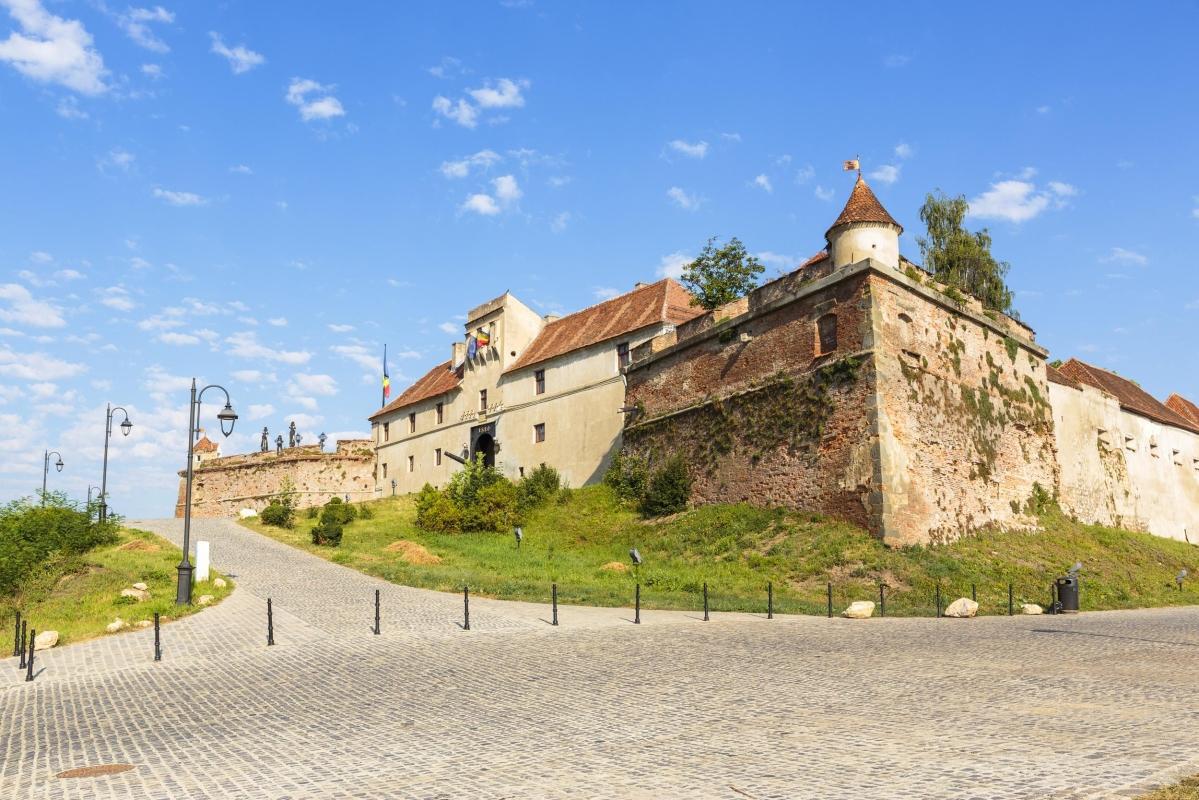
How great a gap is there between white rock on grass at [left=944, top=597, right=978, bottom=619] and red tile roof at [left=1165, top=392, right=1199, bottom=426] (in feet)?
119

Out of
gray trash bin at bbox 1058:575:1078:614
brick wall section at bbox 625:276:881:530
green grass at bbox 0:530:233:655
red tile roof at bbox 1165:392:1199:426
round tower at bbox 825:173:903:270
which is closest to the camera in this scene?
green grass at bbox 0:530:233:655

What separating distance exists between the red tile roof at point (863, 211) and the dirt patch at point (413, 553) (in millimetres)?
16067

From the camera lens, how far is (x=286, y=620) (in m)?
18.1

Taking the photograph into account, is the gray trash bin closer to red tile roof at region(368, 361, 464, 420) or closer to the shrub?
the shrub

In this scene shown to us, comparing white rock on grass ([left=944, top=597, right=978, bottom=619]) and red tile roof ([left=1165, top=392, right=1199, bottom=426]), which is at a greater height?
red tile roof ([left=1165, top=392, right=1199, bottom=426])

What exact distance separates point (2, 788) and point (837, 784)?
7.32 m

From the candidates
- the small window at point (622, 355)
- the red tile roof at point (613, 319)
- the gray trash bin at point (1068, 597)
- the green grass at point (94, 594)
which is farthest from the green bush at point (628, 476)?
the gray trash bin at point (1068, 597)

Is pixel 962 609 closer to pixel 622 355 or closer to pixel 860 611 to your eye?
pixel 860 611

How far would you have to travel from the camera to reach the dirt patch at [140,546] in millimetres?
29547

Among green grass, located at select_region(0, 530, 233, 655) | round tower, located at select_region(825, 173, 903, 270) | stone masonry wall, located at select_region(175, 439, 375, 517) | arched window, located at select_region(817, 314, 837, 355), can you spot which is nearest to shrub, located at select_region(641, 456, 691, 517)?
arched window, located at select_region(817, 314, 837, 355)

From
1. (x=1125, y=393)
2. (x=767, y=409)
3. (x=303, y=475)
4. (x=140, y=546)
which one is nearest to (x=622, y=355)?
(x=767, y=409)

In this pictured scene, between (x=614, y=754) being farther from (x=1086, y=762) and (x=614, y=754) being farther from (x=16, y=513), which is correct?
(x=16, y=513)

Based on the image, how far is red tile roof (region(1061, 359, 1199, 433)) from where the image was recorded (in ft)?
128

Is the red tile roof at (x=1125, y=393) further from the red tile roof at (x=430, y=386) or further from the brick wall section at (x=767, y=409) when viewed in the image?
the red tile roof at (x=430, y=386)
